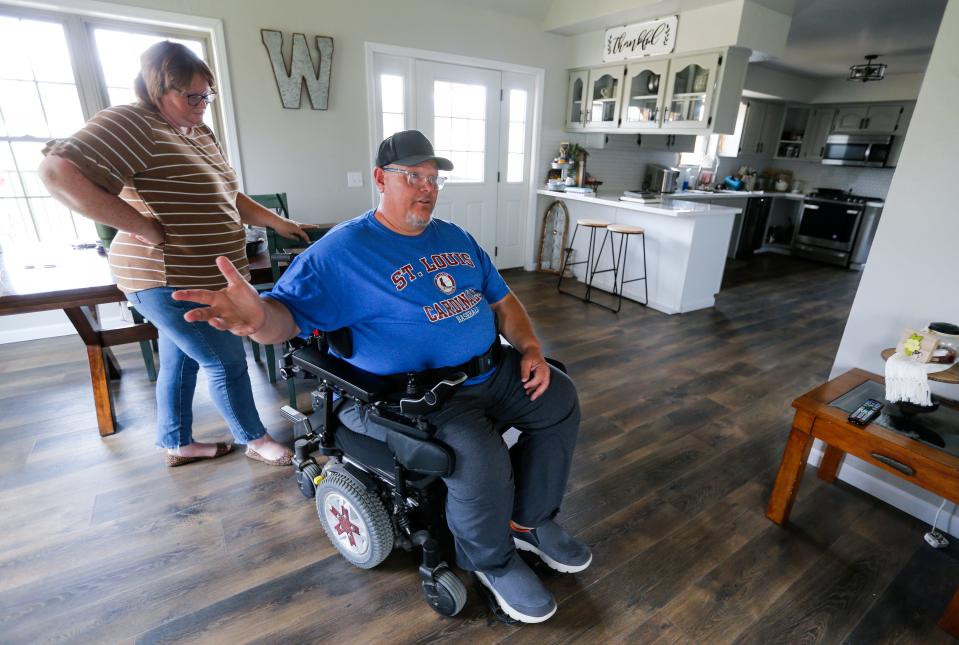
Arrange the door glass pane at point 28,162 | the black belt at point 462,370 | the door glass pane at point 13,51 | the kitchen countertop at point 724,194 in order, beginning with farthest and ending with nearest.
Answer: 1. the kitchen countertop at point 724,194
2. the door glass pane at point 28,162
3. the door glass pane at point 13,51
4. the black belt at point 462,370

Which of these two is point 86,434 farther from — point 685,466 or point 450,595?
point 685,466

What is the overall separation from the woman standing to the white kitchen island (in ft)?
10.3

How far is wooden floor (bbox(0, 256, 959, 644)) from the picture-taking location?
1370mm

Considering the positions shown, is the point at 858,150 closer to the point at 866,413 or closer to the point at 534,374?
the point at 866,413

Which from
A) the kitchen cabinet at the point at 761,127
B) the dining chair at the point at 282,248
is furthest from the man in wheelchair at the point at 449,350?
the kitchen cabinet at the point at 761,127

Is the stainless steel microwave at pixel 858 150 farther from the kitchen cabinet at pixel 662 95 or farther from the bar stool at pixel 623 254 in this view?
the bar stool at pixel 623 254

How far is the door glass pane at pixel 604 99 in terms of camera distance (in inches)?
179

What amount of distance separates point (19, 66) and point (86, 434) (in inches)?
93.3

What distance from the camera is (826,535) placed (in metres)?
1.74

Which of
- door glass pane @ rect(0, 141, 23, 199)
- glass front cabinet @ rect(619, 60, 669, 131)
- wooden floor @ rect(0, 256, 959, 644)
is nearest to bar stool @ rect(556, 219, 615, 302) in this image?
glass front cabinet @ rect(619, 60, 669, 131)

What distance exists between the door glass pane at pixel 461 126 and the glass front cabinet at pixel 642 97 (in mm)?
1330

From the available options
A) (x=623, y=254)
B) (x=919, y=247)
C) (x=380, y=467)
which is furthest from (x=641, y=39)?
(x=380, y=467)

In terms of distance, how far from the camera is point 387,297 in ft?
4.25

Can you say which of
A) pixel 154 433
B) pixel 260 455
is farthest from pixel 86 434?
pixel 260 455
